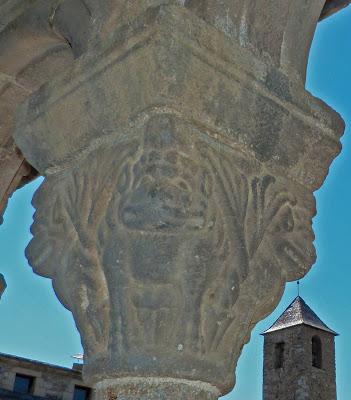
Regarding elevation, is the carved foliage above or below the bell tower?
below

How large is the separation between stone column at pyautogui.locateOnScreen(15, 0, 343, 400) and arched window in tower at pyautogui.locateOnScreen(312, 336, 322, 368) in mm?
31226

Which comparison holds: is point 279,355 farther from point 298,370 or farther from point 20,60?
point 20,60

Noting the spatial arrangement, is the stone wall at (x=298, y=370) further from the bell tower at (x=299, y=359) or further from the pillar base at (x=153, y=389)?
the pillar base at (x=153, y=389)

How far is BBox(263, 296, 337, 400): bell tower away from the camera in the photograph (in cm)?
3123

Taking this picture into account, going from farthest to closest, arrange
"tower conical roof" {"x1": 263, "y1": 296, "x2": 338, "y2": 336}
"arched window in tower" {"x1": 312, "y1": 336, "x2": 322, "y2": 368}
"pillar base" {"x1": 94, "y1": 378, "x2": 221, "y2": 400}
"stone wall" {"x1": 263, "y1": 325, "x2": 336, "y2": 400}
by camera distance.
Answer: "tower conical roof" {"x1": 263, "y1": 296, "x2": 338, "y2": 336} < "arched window in tower" {"x1": 312, "y1": 336, "x2": 322, "y2": 368} < "stone wall" {"x1": 263, "y1": 325, "x2": 336, "y2": 400} < "pillar base" {"x1": 94, "y1": 378, "x2": 221, "y2": 400}

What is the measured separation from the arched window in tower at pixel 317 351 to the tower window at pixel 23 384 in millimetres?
13971

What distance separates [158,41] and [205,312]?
26.2 inches

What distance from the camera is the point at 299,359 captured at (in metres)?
31.7

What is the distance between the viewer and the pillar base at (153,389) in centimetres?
178

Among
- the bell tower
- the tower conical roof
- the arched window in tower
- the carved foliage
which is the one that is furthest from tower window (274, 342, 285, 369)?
the carved foliage

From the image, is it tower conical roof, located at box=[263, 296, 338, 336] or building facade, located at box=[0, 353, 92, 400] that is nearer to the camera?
building facade, located at box=[0, 353, 92, 400]

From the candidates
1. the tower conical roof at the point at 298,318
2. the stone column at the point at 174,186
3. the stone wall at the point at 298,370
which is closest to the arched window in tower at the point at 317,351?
the stone wall at the point at 298,370

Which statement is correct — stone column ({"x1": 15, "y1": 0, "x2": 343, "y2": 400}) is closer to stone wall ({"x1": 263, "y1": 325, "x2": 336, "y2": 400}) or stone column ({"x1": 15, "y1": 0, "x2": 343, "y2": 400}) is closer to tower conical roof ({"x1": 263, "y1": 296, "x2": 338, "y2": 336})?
stone wall ({"x1": 263, "y1": 325, "x2": 336, "y2": 400})

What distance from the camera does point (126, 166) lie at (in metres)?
1.96
